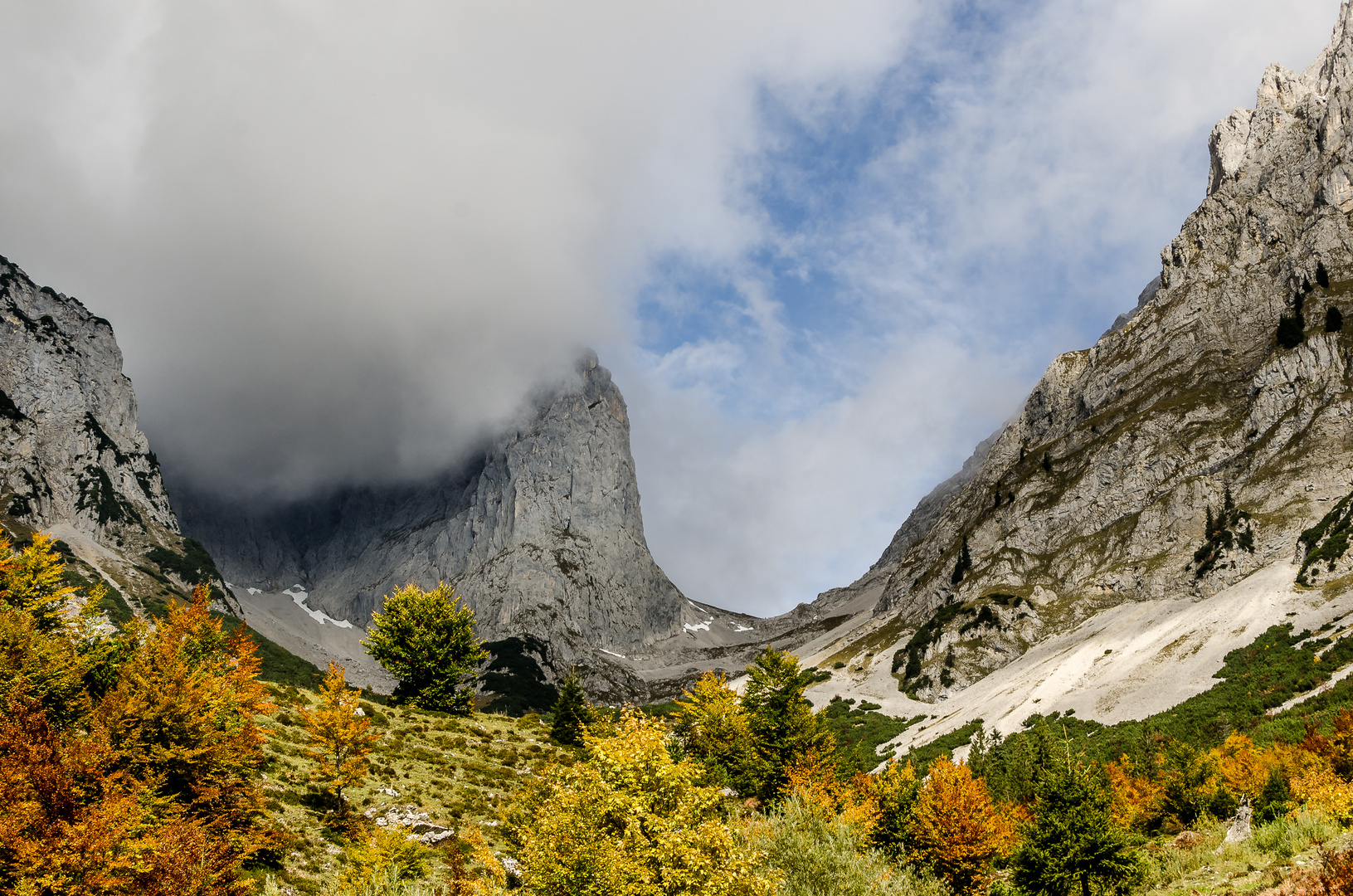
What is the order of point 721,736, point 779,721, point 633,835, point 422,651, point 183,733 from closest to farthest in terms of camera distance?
point 633,835 → point 183,733 → point 779,721 → point 721,736 → point 422,651

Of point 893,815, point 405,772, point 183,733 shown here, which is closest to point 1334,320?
point 893,815

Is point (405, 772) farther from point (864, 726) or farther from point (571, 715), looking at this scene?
point (864, 726)

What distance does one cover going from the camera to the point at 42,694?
915 inches

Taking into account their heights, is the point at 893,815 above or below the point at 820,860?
below

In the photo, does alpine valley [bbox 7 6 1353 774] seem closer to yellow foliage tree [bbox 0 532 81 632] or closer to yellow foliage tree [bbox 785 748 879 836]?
yellow foliage tree [bbox 785 748 879 836]

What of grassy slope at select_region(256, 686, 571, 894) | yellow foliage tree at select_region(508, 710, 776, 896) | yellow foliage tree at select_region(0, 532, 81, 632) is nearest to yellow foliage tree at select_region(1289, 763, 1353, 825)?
yellow foliage tree at select_region(508, 710, 776, 896)

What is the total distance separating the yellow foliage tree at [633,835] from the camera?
58.7 feet

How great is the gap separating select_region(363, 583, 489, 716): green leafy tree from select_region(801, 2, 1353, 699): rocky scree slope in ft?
360

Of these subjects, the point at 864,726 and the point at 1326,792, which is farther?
the point at 864,726

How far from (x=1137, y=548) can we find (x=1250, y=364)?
55.1 meters

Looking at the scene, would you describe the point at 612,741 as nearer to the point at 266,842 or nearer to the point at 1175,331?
the point at 266,842

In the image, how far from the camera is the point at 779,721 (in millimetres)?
46094

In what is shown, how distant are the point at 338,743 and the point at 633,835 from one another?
55.1ft

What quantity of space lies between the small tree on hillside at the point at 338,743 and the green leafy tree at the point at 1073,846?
2675 centimetres
